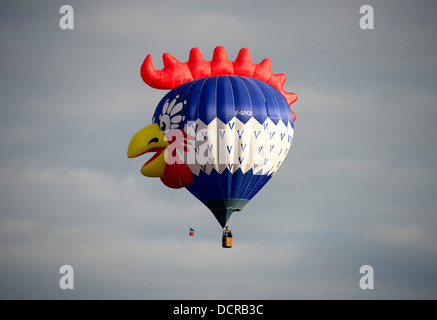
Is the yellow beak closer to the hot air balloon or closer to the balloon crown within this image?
the hot air balloon

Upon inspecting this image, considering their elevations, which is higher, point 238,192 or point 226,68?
point 226,68

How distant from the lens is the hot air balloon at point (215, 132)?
1636 inches

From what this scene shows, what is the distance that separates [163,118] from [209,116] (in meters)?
1.71

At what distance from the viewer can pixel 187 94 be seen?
42.0 m

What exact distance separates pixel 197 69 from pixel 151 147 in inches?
124

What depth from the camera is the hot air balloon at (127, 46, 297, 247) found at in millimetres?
41562

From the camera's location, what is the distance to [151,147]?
4206cm

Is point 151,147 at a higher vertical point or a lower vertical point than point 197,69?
lower

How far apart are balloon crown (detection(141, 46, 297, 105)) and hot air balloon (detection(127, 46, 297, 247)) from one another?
0.03 m

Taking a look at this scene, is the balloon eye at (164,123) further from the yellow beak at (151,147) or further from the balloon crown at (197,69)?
the balloon crown at (197,69)

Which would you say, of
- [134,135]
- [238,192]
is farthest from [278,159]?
[134,135]

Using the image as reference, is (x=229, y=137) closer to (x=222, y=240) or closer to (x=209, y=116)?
(x=209, y=116)

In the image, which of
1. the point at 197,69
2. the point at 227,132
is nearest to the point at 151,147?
the point at 227,132

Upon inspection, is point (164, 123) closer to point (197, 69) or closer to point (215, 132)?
point (215, 132)
